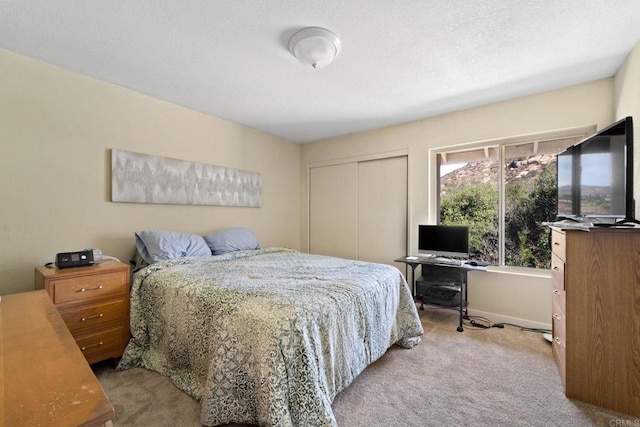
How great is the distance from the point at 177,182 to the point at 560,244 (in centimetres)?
351

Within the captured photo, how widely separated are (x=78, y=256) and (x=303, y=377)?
6.46 feet

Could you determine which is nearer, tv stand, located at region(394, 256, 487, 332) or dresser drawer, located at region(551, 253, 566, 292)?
dresser drawer, located at region(551, 253, 566, 292)

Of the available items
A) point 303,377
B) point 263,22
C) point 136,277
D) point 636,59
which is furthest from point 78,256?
point 636,59

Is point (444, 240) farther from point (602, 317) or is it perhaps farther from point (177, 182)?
point (177, 182)

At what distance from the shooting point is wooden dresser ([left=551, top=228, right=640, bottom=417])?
159 centimetres

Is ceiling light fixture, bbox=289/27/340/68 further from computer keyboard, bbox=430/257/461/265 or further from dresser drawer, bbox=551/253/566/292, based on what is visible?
computer keyboard, bbox=430/257/461/265

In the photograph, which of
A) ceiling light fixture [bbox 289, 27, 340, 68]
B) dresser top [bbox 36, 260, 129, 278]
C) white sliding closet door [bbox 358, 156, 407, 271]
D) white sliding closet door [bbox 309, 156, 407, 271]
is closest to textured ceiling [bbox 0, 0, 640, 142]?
ceiling light fixture [bbox 289, 27, 340, 68]

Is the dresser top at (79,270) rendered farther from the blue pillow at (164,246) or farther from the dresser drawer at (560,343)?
the dresser drawer at (560,343)

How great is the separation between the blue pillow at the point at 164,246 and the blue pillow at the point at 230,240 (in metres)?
0.25

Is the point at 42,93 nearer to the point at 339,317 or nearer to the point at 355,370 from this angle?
the point at 339,317

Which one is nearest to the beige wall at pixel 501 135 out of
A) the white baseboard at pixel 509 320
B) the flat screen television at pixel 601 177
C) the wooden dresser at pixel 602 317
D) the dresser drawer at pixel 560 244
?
the white baseboard at pixel 509 320

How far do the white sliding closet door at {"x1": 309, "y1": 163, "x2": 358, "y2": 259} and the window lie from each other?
125 centimetres

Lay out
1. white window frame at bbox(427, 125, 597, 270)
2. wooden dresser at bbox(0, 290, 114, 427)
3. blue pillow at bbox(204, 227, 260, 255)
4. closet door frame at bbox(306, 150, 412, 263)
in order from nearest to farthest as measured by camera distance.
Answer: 1. wooden dresser at bbox(0, 290, 114, 427)
2. white window frame at bbox(427, 125, 597, 270)
3. blue pillow at bbox(204, 227, 260, 255)
4. closet door frame at bbox(306, 150, 412, 263)

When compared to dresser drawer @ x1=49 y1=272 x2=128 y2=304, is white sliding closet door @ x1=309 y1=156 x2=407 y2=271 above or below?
above
